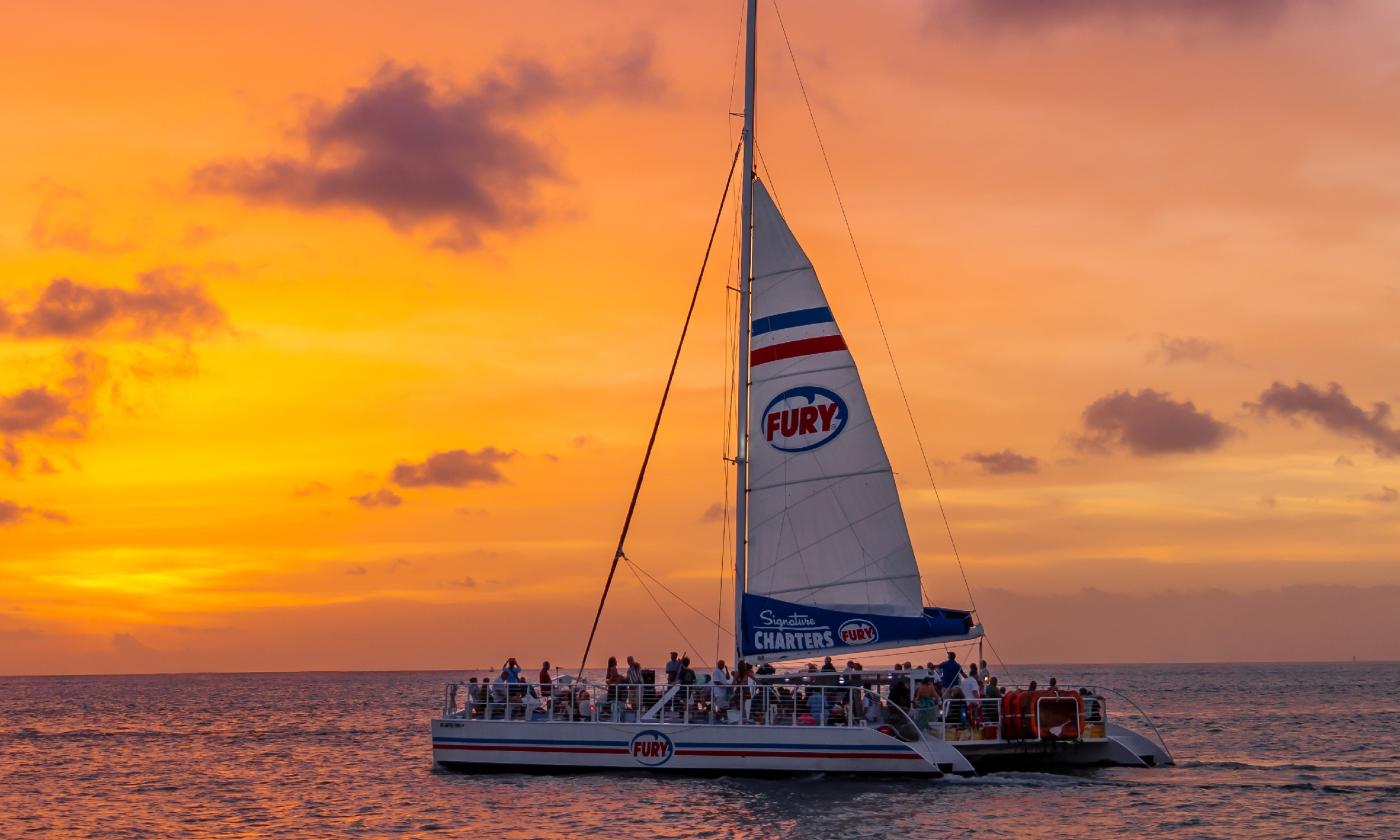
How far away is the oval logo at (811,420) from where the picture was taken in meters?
37.5

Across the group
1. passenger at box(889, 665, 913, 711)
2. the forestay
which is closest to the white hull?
passenger at box(889, 665, 913, 711)

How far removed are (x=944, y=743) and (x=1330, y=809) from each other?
30.8ft

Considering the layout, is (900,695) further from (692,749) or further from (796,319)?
(796,319)

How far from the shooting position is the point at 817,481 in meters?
37.5

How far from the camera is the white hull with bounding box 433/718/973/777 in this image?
34.6 m

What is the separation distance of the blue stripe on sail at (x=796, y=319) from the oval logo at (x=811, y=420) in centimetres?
167

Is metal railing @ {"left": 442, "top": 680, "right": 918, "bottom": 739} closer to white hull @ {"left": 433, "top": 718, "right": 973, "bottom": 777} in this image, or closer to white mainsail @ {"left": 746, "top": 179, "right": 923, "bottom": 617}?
white hull @ {"left": 433, "top": 718, "right": 973, "bottom": 777}

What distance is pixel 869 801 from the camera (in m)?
33.8

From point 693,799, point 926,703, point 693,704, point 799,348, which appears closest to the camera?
point 693,799

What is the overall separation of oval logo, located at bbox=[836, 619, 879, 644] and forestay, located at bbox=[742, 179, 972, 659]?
0.02 meters

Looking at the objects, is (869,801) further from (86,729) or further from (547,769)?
(86,729)

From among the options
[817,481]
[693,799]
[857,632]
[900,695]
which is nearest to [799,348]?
[817,481]

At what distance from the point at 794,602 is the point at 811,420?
178 inches

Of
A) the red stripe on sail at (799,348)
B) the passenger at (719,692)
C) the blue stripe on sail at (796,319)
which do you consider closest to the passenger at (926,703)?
the passenger at (719,692)
